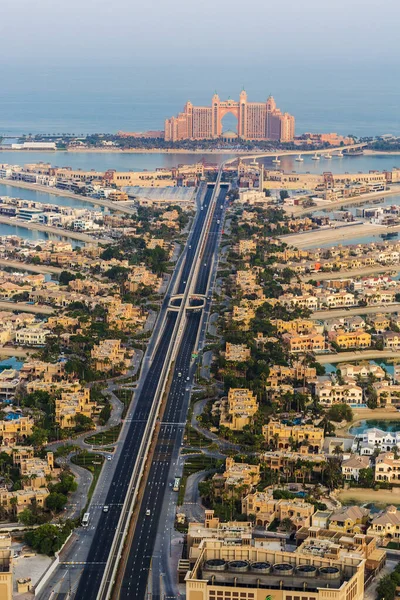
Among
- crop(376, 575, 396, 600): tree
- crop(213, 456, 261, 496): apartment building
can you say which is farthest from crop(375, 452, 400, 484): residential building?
crop(376, 575, 396, 600): tree

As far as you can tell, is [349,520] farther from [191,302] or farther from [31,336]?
[191,302]

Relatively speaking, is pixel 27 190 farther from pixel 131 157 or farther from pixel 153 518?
pixel 153 518

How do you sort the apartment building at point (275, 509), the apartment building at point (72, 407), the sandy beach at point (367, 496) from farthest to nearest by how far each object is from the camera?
the apartment building at point (72, 407) < the sandy beach at point (367, 496) < the apartment building at point (275, 509)

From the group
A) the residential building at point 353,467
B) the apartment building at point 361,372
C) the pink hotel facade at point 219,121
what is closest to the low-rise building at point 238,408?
the residential building at point 353,467

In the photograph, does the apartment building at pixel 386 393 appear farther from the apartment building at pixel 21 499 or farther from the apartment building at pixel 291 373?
the apartment building at pixel 21 499

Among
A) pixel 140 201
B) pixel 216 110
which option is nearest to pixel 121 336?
pixel 140 201

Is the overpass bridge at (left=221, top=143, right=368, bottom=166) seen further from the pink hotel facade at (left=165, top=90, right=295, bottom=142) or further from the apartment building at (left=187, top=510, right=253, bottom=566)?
the apartment building at (left=187, top=510, right=253, bottom=566)
